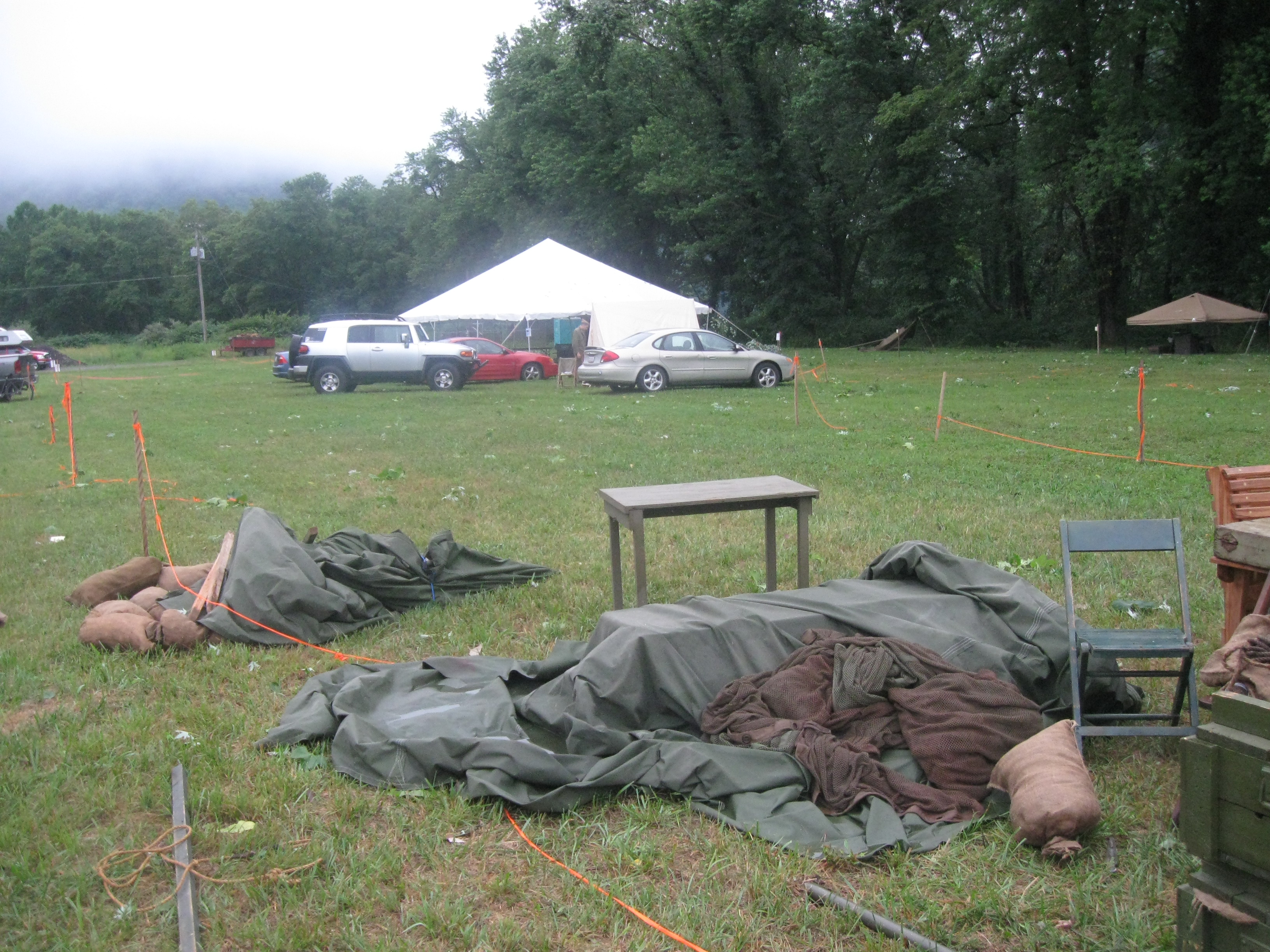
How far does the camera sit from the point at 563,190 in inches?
1752

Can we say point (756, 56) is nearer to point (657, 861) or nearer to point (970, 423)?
point (970, 423)

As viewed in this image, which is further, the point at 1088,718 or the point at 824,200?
the point at 824,200

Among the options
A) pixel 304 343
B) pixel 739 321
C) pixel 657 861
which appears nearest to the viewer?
pixel 657 861

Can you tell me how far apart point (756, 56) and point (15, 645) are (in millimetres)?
36319

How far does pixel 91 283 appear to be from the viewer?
275 feet

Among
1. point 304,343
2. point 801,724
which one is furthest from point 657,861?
point 304,343

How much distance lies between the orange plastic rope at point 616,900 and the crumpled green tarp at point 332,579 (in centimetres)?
240

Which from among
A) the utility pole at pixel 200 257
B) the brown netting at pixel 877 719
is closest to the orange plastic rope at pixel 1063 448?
the brown netting at pixel 877 719

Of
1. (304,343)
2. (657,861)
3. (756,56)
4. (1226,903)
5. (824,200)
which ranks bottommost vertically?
(657,861)

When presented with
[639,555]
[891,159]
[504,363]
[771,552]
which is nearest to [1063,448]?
[771,552]

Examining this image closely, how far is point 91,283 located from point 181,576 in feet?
296

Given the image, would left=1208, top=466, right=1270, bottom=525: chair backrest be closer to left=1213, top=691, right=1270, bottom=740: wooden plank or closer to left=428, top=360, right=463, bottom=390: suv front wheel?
left=1213, top=691, right=1270, bottom=740: wooden plank

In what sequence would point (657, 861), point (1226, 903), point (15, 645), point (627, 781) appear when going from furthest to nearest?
point (15, 645) → point (627, 781) → point (657, 861) → point (1226, 903)

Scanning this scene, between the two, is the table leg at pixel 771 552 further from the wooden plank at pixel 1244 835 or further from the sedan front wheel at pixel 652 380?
the sedan front wheel at pixel 652 380
